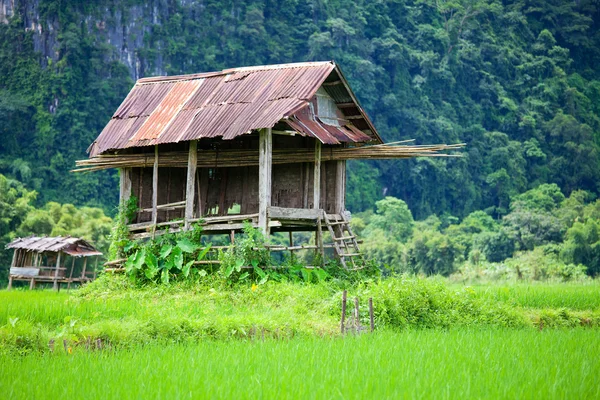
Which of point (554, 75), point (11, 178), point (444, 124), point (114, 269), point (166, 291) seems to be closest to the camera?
point (166, 291)

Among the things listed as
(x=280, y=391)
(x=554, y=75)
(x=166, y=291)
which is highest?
(x=554, y=75)

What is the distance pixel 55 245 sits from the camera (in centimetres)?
2580

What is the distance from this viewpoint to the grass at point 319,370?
898 centimetres

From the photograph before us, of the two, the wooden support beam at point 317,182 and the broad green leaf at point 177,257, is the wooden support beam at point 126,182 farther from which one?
the wooden support beam at point 317,182

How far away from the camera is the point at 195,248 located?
1836 cm

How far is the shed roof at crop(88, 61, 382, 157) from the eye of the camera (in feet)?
59.0

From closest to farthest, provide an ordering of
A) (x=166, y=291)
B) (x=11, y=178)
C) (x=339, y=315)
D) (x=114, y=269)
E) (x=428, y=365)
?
(x=428, y=365) → (x=339, y=315) → (x=166, y=291) → (x=114, y=269) → (x=11, y=178)

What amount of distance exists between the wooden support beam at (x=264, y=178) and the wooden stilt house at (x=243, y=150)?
2cm

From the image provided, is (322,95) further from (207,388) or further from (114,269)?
(207,388)

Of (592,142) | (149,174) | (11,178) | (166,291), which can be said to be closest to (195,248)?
(166,291)

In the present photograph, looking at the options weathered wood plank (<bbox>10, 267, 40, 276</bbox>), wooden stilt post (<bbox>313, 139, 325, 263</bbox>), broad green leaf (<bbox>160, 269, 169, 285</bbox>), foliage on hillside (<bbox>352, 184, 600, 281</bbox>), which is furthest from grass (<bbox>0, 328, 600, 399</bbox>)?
foliage on hillside (<bbox>352, 184, 600, 281</bbox>)

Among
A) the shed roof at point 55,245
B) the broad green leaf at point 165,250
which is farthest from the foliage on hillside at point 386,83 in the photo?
the broad green leaf at point 165,250

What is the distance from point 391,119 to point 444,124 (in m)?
3.30

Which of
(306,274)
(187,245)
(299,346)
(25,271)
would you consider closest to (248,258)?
(306,274)
